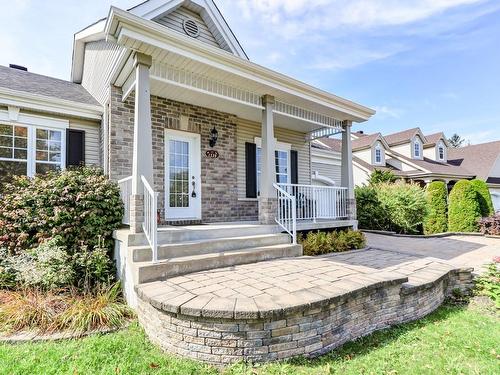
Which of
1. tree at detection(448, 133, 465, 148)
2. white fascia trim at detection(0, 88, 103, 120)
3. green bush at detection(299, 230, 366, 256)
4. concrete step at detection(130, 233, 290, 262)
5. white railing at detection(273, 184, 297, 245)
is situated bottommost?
green bush at detection(299, 230, 366, 256)

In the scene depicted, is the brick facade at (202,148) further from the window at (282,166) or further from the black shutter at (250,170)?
the window at (282,166)

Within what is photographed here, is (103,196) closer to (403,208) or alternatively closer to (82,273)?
(82,273)

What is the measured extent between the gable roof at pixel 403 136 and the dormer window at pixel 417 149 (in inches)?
18.9

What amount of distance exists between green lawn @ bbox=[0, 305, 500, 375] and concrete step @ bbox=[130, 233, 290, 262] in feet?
3.14

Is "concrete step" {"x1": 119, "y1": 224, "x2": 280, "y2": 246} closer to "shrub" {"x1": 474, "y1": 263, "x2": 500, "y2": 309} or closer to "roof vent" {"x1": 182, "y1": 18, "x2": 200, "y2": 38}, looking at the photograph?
"shrub" {"x1": 474, "y1": 263, "x2": 500, "y2": 309}

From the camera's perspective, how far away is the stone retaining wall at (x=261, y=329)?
2559 millimetres

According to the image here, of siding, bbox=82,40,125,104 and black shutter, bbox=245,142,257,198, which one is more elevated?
siding, bbox=82,40,125,104

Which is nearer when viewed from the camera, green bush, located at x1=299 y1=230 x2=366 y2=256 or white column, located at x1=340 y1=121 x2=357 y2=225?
green bush, located at x1=299 y1=230 x2=366 y2=256

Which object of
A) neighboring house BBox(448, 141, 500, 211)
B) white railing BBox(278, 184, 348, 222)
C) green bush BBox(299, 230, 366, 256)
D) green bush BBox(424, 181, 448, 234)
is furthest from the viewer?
neighboring house BBox(448, 141, 500, 211)

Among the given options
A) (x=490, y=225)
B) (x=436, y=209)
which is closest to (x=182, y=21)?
(x=436, y=209)

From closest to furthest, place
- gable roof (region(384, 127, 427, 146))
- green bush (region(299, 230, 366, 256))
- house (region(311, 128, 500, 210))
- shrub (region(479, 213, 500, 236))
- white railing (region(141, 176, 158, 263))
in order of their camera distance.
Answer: white railing (region(141, 176, 158, 263)), green bush (region(299, 230, 366, 256)), shrub (region(479, 213, 500, 236)), house (region(311, 128, 500, 210)), gable roof (region(384, 127, 427, 146))

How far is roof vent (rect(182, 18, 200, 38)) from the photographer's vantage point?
23.7 feet

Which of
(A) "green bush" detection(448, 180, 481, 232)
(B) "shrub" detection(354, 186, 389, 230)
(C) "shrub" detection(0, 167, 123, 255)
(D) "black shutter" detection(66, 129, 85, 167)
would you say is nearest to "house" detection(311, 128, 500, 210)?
(A) "green bush" detection(448, 180, 481, 232)

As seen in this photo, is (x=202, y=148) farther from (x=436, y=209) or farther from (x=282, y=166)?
(x=436, y=209)
